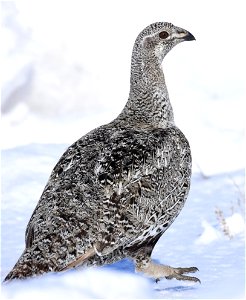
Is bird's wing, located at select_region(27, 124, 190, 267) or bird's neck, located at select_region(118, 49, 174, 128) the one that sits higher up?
bird's neck, located at select_region(118, 49, 174, 128)

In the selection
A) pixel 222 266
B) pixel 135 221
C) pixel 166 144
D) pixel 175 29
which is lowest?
pixel 222 266

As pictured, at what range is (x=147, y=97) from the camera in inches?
384

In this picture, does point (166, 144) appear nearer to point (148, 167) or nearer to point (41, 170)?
point (148, 167)

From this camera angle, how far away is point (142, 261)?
29.1 feet

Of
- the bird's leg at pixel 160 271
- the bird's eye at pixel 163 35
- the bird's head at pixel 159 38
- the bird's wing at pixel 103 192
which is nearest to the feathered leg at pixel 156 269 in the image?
the bird's leg at pixel 160 271

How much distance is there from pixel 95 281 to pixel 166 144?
1476 millimetres

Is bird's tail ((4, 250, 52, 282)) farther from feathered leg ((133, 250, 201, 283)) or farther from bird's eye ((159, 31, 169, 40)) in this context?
bird's eye ((159, 31, 169, 40))

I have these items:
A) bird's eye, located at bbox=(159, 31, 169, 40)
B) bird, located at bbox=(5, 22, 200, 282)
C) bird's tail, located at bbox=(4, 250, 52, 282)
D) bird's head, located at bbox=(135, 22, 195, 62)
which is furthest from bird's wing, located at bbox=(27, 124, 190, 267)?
bird's eye, located at bbox=(159, 31, 169, 40)

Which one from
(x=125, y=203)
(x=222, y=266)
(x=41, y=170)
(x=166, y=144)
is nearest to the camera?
(x=125, y=203)

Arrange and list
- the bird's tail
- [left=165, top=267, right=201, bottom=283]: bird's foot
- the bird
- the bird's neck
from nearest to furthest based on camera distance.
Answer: the bird's tail, the bird, [left=165, top=267, right=201, bottom=283]: bird's foot, the bird's neck

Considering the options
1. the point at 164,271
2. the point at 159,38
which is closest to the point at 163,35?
the point at 159,38

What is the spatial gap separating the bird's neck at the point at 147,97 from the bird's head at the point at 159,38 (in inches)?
2.6

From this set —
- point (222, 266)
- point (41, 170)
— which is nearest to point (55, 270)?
point (222, 266)

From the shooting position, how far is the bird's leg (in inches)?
351
